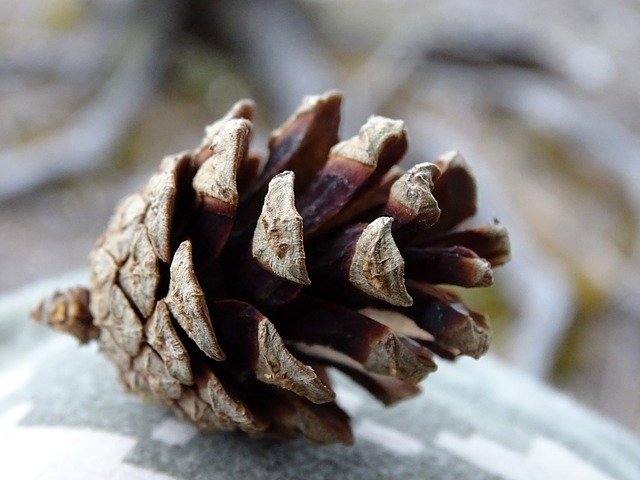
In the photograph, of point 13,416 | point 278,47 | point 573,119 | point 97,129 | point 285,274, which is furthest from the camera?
point 278,47

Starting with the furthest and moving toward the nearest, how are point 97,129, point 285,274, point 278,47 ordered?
1. point 278,47
2. point 97,129
3. point 285,274

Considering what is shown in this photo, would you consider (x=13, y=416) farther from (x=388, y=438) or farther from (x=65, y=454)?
(x=388, y=438)

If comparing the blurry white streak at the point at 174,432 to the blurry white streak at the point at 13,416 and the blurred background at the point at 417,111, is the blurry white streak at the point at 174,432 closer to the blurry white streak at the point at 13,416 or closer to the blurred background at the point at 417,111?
the blurry white streak at the point at 13,416

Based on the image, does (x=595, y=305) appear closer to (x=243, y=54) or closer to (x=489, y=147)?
(x=489, y=147)

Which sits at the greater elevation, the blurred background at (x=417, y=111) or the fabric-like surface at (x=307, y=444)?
the blurred background at (x=417, y=111)

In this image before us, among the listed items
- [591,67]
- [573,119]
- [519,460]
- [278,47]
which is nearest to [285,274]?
[519,460]

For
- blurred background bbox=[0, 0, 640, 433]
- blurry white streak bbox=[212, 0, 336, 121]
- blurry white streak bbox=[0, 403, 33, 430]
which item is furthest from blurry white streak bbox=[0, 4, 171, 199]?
blurry white streak bbox=[0, 403, 33, 430]

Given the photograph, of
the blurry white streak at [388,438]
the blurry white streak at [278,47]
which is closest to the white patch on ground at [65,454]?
the blurry white streak at [388,438]

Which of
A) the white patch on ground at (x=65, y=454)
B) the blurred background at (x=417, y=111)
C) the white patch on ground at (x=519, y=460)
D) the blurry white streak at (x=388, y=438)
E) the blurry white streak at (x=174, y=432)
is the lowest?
the white patch on ground at (x=65, y=454)
